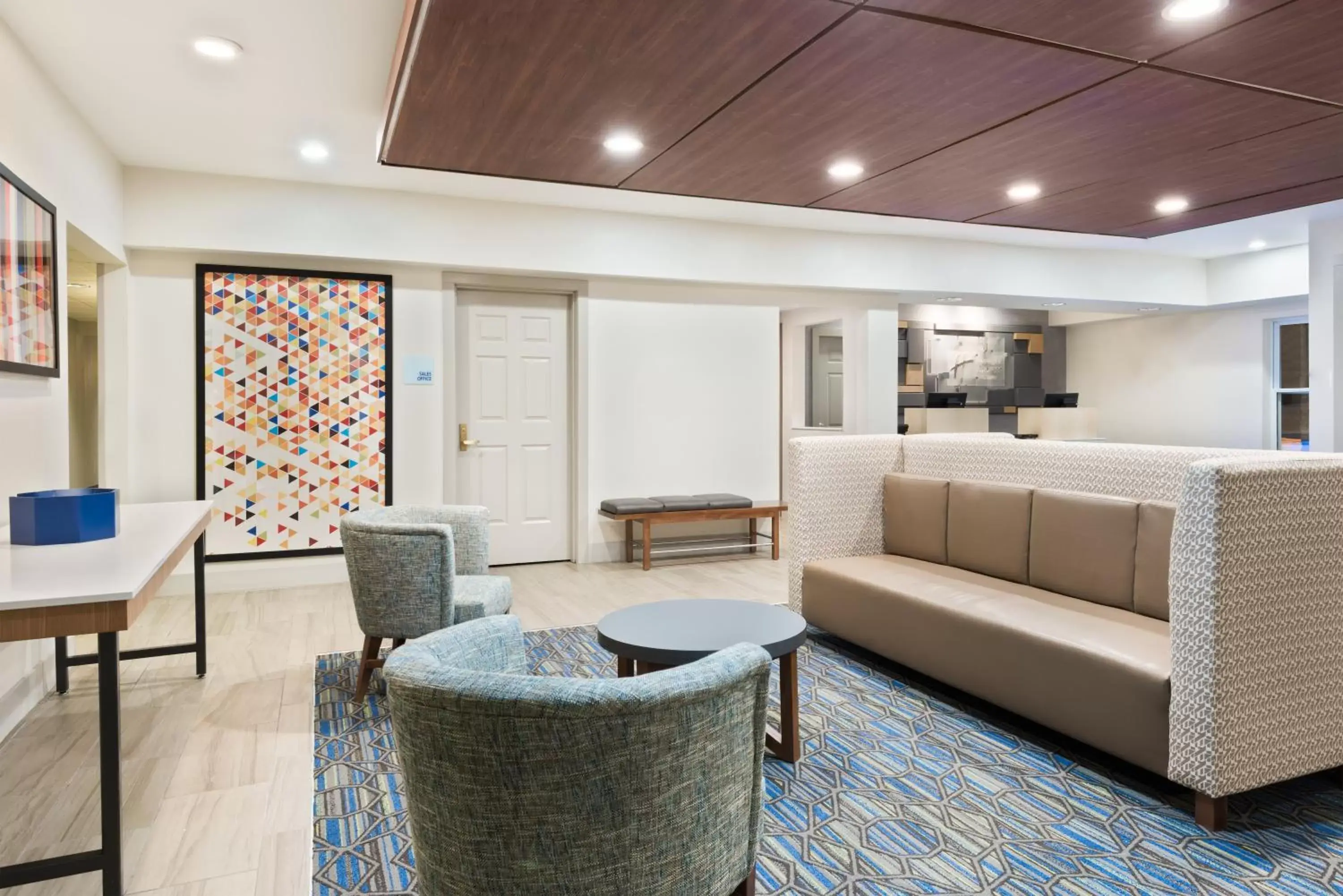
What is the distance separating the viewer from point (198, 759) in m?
2.61

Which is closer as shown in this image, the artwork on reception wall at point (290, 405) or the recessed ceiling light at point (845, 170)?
the recessed ceiling light at point (845, 170)

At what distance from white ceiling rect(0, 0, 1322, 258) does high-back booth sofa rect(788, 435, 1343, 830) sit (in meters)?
2.49

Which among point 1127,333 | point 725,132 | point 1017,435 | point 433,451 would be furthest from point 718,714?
point 1127,333

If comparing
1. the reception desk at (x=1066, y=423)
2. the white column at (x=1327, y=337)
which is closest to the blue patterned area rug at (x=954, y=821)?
the white column at (x=1327, y=337)

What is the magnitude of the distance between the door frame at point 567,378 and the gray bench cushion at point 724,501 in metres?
0.91

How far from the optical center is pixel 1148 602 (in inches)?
109

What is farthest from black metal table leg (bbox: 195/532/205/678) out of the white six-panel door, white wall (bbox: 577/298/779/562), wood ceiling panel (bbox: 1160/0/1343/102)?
wood ceiling panel (bbox: 1160/0/1343/102)

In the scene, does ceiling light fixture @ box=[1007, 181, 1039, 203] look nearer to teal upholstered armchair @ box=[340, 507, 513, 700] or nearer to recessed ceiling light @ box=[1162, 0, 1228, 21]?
recessed ceiling light @ box=[1162, 0, 1228, 21]

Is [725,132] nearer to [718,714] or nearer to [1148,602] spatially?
[1148,602]

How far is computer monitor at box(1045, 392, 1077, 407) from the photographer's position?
8.49 meters

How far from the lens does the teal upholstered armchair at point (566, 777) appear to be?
1109 millimetres

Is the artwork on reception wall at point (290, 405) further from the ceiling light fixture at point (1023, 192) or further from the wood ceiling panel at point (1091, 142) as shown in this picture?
the ceiling light fixture at point (1023, 192)

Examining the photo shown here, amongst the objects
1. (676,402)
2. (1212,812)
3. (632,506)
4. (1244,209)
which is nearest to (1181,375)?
(1244,209)

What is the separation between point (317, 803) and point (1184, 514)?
256 centimetres
